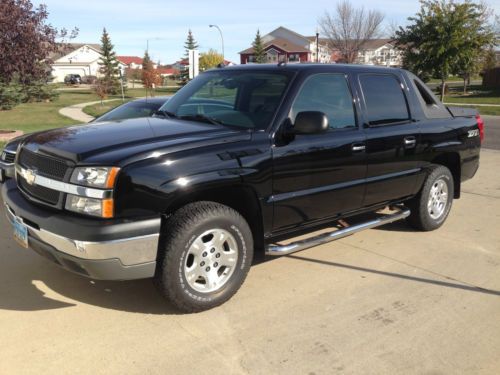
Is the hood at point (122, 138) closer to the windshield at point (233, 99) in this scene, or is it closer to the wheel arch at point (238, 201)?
the windshield at point (233, 99)

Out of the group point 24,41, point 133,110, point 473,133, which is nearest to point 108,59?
point 24,41

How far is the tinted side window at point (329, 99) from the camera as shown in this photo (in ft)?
A: 13.9

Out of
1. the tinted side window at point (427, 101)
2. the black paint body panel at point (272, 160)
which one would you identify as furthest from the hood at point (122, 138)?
the tinted side window at point (427, 101)

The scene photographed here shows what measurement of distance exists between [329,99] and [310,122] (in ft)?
2.30

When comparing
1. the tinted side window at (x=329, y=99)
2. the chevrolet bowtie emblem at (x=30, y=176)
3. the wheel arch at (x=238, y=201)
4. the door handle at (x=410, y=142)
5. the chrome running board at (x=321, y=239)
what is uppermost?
the tinted side window at (x=329, y=99)

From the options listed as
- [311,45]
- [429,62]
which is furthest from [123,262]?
[311,45]

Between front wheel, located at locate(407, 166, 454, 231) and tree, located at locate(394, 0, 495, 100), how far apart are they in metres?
23.0

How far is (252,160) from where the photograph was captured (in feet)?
12.4

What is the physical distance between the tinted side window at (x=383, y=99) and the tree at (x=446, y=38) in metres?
23.6

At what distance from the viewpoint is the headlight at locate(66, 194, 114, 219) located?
3.18m

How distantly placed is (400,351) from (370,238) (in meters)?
2.35

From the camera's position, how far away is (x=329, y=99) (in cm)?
445

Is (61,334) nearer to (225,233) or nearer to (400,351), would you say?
(225,233)

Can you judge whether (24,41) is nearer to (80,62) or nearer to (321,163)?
(321,163)
